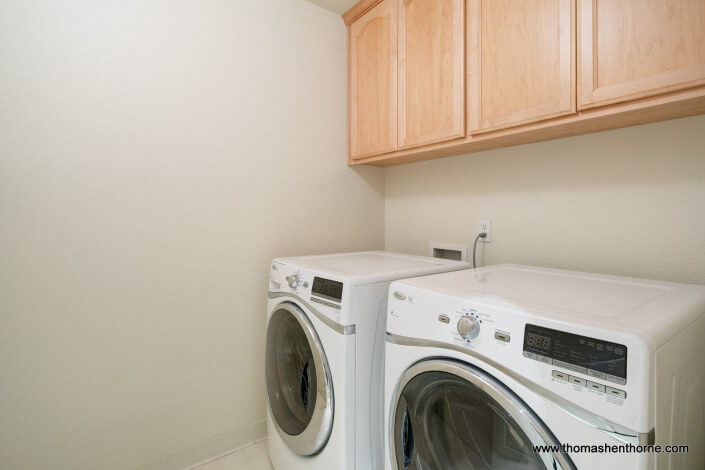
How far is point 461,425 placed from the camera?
2.94 ft

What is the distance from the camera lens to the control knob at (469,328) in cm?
80

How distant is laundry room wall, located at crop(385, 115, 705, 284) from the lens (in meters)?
1.17

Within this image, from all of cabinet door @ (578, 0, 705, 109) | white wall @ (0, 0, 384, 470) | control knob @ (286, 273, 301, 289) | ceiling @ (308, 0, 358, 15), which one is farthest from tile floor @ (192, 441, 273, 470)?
ceiling @ (308, 0, 358, 15)

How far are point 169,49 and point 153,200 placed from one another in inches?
26.2

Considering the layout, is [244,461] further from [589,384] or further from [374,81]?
[374,81]

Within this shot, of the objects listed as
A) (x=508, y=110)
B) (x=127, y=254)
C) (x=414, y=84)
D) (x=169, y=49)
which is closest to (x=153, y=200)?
(x=127, y=254)

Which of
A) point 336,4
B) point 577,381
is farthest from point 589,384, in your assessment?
point 336,4

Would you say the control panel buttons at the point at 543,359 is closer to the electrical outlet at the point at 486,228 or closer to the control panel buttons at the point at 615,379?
the control panel buttons at the point at 615,379

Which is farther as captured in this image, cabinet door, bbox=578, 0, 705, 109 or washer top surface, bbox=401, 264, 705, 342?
cabinet door, bbox=578, 0, 705, 109

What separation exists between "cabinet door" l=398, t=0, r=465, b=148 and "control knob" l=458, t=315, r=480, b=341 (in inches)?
34.6

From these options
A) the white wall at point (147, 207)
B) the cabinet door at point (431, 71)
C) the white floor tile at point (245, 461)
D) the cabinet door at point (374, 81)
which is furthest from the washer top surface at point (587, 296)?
the white floor tile at point (245, 461)

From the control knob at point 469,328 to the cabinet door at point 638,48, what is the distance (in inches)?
31.1

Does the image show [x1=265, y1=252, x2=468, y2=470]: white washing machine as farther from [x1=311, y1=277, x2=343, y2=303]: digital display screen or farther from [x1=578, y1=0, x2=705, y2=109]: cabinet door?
[x1=578, y1=0, x2=705, y2=109]: cabinet door

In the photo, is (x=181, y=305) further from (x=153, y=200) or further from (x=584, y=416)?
(x=584, y=416)
